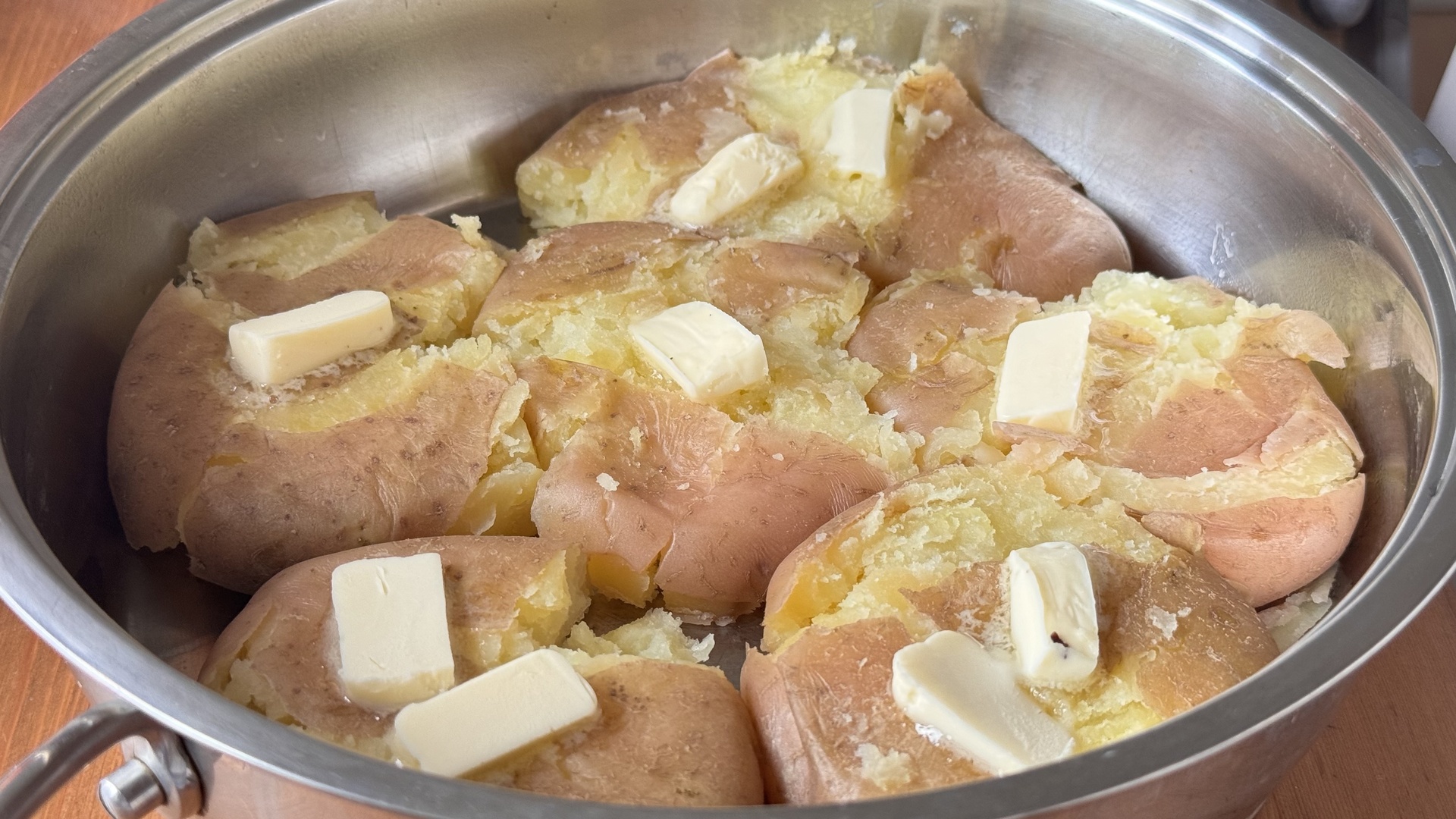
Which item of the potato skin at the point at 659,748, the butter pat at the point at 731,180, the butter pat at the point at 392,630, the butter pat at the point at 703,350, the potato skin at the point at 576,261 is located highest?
the butter pat at the point at 731,180

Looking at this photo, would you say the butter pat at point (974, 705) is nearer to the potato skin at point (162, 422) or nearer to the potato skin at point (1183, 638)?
the potato skin at point (1183, 638)

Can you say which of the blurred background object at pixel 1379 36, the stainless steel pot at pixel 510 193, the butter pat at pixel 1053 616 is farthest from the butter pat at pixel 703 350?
the blurred background object at pixel 1379 36

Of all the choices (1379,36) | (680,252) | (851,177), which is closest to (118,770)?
(680,252)

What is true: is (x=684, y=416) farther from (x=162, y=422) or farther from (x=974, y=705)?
(x=162, y=422)

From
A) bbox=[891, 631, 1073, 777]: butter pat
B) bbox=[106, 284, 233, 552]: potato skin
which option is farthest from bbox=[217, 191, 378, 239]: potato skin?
bbox=[891, 631, 1073, 777]: butter pat

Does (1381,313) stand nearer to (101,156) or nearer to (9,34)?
(101,156)

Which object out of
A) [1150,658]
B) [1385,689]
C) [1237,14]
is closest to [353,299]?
[1150,658]

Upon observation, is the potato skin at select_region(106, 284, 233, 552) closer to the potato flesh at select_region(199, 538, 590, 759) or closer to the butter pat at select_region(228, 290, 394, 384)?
the butter pat at select_region(228, 290, 394, 384)
